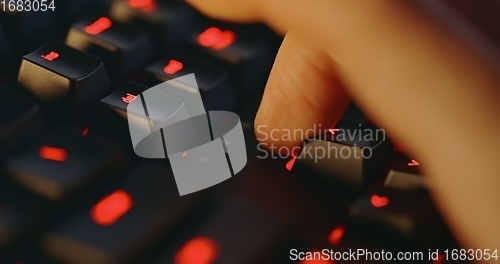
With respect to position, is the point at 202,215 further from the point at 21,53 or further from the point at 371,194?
the point at 21,53

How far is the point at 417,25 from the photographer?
38 cm

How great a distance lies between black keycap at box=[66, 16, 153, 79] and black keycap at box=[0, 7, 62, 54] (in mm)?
26

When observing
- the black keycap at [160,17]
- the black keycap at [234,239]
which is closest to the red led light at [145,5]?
the black keycap at [160,17]

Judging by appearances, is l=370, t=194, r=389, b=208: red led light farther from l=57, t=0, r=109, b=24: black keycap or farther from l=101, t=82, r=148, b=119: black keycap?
l=57, t=0, r=109, b=24: black keycap

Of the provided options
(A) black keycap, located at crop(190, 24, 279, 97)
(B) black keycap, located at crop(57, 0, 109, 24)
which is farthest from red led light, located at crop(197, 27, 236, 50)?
(B) black keycap, located at crop(57, 0, 109, 24)

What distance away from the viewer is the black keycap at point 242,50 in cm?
64

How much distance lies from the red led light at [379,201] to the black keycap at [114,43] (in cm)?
23

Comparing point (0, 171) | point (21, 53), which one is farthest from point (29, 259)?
point (21, 53)

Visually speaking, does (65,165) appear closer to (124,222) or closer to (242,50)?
(124,222)

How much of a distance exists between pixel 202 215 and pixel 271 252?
0.20 feet

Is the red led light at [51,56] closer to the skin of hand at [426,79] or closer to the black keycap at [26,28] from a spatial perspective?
the black keycap at [26,28]

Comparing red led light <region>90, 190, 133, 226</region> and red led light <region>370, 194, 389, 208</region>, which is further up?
red led light <region>370, 194, 389, 208</region>

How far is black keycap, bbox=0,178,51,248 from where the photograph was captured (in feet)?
1.74

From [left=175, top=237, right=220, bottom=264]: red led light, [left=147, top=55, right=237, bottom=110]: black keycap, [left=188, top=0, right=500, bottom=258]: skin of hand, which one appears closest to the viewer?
[left=188, top=0, right=500, bottom=258]: skin of hand
